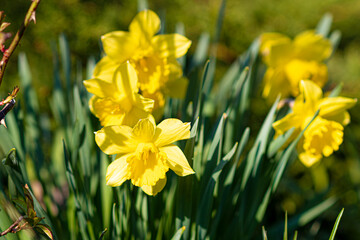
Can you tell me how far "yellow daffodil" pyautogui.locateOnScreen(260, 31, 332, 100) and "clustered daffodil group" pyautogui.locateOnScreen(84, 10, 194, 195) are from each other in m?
0.36

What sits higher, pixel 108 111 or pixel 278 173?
pixel 108 111

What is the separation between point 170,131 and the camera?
0.68 metres

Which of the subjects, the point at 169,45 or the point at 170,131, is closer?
the point at 170,131

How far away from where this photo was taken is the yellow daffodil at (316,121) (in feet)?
2.84

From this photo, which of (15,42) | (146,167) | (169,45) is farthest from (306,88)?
(15,42)

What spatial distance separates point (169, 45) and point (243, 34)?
3.78 feet

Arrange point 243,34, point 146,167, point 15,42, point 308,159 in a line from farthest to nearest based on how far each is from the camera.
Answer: point 243,34
point 308,159
point 146,167
point 15,42

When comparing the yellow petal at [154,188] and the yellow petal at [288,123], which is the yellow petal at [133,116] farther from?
the yellow petal at [288,123]

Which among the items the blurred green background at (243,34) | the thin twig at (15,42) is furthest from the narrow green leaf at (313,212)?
the thin twig at (15,42)

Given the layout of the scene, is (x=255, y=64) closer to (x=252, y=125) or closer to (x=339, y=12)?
(x=252, y=125)

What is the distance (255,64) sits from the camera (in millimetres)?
1177

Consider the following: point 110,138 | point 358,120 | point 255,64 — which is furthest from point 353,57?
point 110,138

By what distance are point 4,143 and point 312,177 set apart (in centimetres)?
136

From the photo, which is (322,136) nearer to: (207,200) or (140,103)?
(207,200)
